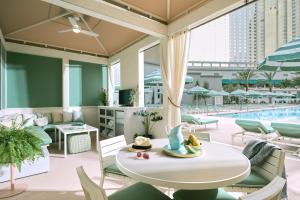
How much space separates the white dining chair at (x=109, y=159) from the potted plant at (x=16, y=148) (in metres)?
1.02

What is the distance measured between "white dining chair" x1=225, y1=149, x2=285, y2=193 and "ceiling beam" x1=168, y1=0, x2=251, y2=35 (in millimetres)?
2465

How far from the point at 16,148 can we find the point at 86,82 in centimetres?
438

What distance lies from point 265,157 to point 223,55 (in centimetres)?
518

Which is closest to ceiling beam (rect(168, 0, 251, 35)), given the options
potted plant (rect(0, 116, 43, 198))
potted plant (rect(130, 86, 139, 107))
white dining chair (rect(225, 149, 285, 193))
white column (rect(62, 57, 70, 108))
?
potted plant (rect(130, 86, 139, 107))

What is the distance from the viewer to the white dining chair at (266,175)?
63.3 inches

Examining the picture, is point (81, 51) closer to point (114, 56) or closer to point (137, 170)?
point (114, 56)

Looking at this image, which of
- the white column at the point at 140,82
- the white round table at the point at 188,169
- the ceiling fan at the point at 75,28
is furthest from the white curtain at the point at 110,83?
the white round table at the point at 188,169

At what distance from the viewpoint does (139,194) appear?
4.97 ft

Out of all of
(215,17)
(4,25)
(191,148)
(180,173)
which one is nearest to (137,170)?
(180,173)

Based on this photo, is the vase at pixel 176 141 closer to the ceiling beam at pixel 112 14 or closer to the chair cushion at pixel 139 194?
the chair cushion at pixel 139 194

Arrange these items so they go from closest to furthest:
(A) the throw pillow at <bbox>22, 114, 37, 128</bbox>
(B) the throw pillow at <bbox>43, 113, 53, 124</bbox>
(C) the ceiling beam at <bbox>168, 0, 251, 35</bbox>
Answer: (C) the ceiling beam at <bbox>168, 0, 251, 35</bbox> < (A) the throw pillow at <bbox>22, 114, 37, 128</bbox> < (B) the throw pillow at <bbox>43, 113, 53, 124</bbox>

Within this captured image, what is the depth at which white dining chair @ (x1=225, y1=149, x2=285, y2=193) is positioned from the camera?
161cm

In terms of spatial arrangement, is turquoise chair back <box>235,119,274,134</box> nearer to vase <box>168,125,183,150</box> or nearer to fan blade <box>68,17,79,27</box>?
vase <box>168,125,183,150</box>

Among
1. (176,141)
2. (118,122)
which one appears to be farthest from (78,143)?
(176,141)
